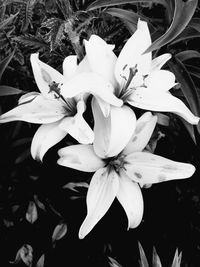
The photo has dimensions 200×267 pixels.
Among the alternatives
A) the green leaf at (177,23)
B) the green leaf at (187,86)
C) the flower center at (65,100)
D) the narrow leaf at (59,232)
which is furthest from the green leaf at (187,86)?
the narrow leaf at (59,232)

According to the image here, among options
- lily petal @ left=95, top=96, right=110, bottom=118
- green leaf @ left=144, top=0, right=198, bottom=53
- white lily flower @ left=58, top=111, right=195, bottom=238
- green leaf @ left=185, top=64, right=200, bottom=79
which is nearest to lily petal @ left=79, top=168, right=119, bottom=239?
white lily flower @ left=58, top=111, right=195, bottom=238

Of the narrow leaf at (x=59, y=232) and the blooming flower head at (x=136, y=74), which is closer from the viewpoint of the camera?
the blooming flower head at (x=136, y=74)

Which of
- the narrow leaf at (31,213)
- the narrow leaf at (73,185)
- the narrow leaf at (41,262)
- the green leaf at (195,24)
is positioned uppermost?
the green leaf at (195,24)

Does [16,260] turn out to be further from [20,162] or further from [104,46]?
[104,46]

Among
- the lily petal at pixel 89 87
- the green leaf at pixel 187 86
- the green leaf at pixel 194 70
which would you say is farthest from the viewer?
the green leaf at pixel 194 70

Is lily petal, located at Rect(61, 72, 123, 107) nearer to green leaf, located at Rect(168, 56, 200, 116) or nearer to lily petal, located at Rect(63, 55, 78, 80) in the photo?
lily petal, located at Rect(63, 55, 78, 80)

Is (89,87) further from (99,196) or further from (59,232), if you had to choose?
(59,232)

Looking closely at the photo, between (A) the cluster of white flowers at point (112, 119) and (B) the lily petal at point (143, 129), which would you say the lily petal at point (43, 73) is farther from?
(B) the lily petal at point (143, 129)

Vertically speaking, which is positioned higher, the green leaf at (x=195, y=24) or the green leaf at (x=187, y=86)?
the green leaf at (x=195, y=24)
